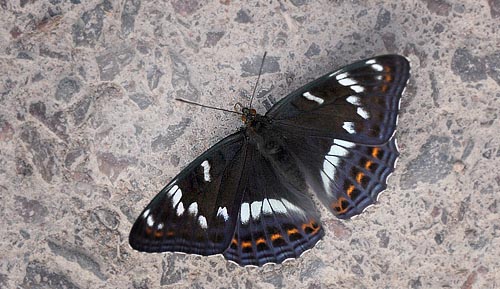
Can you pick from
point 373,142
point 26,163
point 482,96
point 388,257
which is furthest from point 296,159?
point 26,163

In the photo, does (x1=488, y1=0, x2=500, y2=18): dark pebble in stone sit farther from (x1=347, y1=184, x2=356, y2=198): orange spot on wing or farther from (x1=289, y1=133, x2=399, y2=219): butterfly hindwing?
(x1=347, y1=184, x2=356, y2=198): orange spot on wing

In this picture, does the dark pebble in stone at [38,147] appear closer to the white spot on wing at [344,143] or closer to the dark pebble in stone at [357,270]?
the white spot on wing at [344,143]

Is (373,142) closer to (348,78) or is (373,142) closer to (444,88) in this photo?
(348,78)

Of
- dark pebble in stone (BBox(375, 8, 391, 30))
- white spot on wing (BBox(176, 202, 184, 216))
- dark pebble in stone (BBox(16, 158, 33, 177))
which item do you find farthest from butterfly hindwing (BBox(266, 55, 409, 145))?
dark pebble in stone (BBox(16, 158, 33, 177))

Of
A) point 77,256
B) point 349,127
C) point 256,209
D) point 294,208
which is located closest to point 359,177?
point 349,127

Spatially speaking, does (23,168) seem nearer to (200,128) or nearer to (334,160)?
(200,128)

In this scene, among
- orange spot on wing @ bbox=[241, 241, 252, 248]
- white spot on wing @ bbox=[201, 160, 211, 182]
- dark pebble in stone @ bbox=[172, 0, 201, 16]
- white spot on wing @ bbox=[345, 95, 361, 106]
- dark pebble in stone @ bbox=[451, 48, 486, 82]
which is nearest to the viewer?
white spot on wing @ bbox=[345, 95, 361, 106]

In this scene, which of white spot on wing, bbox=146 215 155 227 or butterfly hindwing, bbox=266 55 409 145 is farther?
white spot on wing, bbox=146 215 155 227
